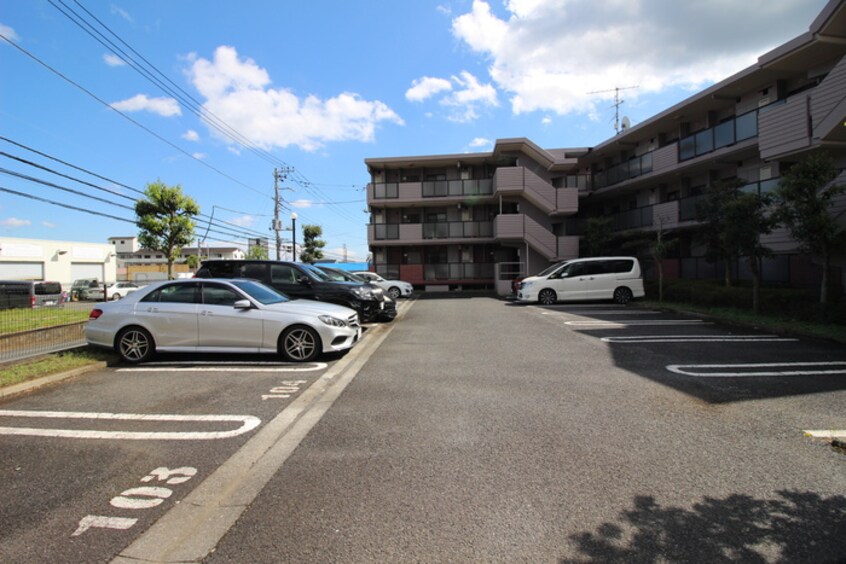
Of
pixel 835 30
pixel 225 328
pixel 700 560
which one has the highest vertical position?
pixel 835 30

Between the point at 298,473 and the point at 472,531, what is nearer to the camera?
the point at 472,531

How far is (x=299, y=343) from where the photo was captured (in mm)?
7109

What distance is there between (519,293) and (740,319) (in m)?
8.09

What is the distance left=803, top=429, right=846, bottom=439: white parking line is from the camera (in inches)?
149

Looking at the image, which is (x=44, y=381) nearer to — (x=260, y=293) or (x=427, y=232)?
(x=260, y=293)

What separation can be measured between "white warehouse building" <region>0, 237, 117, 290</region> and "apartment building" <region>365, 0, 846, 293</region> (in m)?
30.1

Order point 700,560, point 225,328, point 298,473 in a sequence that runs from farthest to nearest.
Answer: point 225,328, point 298,473, point 700,560

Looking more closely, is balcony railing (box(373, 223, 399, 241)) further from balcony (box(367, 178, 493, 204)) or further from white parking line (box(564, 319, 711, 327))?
white parking line (box(564, 319, 711, 327))

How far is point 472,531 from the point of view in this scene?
2.51m

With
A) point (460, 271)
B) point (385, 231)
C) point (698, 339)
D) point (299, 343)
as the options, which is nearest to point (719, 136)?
point (698, 339)

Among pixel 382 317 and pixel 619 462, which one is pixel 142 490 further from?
pixel 382 317

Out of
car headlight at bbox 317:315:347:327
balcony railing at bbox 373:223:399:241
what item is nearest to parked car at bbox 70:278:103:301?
balcony railing at bbox 373:223:399:241

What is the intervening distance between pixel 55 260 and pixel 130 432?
1902 inches

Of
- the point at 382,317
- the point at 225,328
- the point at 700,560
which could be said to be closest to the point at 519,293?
the point at 382,317
